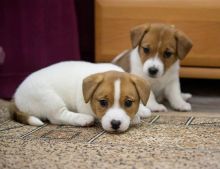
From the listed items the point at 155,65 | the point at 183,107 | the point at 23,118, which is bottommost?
the point at 183,107

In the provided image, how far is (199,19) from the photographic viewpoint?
2480 millimetres

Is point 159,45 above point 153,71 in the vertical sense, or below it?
above

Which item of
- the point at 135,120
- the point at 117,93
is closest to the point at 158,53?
the point at 135,120

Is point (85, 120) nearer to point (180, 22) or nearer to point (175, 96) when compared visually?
point (175, 96)

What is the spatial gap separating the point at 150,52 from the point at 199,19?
46 centimetres

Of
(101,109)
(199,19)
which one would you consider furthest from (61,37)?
(101,109)

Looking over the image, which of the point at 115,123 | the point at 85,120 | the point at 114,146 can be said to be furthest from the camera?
the point at 85,120

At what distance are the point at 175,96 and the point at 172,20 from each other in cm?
47

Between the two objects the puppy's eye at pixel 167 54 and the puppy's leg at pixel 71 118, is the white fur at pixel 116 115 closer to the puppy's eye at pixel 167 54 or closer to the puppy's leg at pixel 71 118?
the puppy's leg at pixel 71 118

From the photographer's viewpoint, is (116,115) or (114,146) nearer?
(114,146)

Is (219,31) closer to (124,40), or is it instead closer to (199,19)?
(199,19)

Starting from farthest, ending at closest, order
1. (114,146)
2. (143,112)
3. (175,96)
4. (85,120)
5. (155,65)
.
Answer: (175,96) < (155,65) < (143,112) < (85,120) < (114,146)

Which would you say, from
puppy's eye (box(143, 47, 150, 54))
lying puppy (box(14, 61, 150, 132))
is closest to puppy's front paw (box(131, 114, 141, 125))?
lying puppy (box(14, 61, 150, 132))

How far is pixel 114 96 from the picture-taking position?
1.64m
